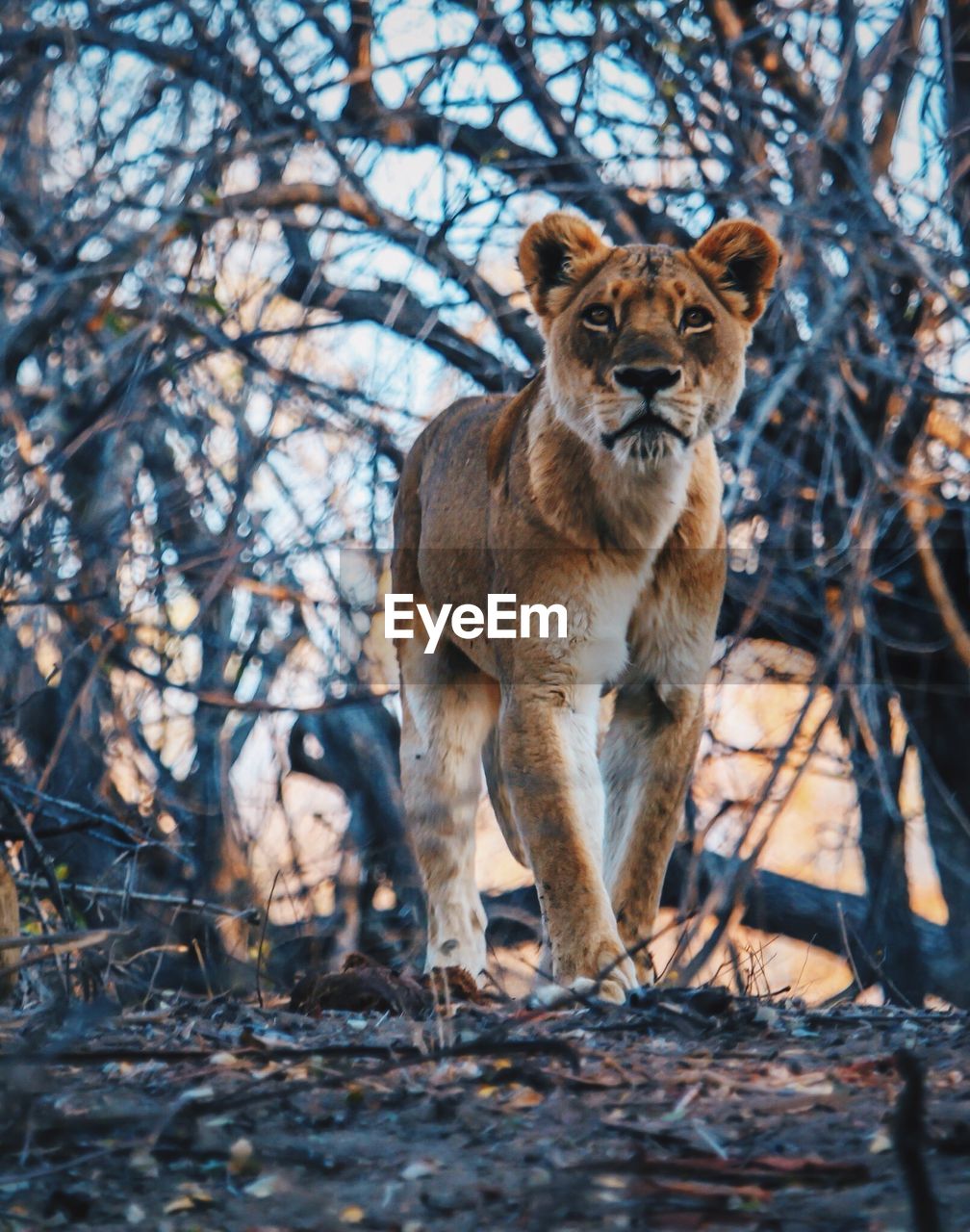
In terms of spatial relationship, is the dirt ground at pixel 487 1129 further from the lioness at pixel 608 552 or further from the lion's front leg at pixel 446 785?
the lion's front leg at pixel 446 785

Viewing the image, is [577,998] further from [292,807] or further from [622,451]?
[292,807]

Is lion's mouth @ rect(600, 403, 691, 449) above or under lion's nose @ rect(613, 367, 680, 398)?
under

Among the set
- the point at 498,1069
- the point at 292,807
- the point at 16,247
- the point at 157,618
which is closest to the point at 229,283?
the point at 16,247

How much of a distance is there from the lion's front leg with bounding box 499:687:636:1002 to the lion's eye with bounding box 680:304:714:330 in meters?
0.94

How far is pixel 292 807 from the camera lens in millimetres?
9812

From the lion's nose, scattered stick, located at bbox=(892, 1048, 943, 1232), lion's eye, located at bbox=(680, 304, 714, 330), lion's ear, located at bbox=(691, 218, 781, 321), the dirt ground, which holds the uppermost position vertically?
lion's ear, located at bbox=(691, 218, 781, 321)

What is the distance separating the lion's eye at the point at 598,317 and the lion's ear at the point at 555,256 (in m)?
0.22

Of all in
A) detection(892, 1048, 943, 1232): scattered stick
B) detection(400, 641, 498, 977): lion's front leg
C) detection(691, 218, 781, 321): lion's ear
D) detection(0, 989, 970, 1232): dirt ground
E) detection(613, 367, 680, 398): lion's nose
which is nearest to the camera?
detection(892, 1048, 943, 1232): scattered stick

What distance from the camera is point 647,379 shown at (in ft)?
13.2

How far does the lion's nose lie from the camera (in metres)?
4.03

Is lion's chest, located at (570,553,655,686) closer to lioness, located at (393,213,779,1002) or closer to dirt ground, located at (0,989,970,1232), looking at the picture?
lioness, located at (393,213,779,1002)

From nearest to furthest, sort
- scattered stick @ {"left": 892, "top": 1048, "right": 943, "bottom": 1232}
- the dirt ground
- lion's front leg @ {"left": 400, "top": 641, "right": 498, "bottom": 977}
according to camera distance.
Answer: scattered stick @ {"left": 892, "top": 1048, "right": 943, "bottom": 1232}
the dirt ground
lion's front leg @ {"left": 400, "top": 641, "right": 498, "bottom": 977}

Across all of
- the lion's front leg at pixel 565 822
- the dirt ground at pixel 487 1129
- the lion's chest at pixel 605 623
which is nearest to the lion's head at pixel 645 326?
the lion's chest at pixel 605 623

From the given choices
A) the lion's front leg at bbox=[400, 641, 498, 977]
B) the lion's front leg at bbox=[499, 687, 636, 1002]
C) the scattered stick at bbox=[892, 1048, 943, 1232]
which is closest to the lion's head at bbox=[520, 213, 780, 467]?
the lion's front leg at bbox=[499, 687, 636, 1002]
